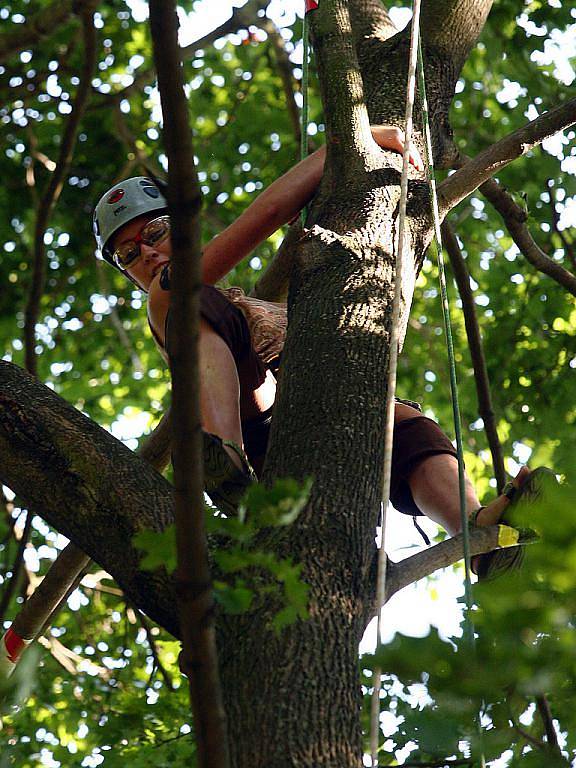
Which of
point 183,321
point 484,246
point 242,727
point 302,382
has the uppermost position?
point 484,246

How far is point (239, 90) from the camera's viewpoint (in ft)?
22.9

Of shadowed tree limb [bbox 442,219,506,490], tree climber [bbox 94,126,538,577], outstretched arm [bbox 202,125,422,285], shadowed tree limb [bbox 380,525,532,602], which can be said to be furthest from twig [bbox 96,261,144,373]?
shadowed tree limb [bbox 380,525,532,602]

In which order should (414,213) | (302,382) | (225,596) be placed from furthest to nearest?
(414,213)
(302,382)
(225,596)

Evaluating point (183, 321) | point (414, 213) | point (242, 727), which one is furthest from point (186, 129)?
point (414, 213)

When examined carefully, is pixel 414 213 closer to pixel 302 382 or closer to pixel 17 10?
pixel 302 382

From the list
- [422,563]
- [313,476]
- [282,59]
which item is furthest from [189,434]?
[282,59]

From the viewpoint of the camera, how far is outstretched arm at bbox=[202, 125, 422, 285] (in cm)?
242

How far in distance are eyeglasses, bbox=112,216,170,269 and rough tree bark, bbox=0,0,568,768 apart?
2.65 ft

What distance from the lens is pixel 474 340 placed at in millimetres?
3514

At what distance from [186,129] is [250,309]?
59.6 inches

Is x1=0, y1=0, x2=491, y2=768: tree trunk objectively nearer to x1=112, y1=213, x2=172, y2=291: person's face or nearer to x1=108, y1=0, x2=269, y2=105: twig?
x1=112, y1=213, x2=172, y2=291: person's face

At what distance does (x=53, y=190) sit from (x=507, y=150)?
1.95 metres

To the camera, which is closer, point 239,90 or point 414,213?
point 414,213

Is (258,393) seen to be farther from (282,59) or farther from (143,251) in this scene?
(282,59)
